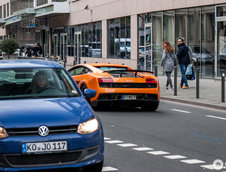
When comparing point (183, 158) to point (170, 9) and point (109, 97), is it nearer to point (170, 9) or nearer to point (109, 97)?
point (109, 97)

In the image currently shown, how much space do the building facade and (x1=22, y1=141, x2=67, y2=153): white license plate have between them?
17454 mm

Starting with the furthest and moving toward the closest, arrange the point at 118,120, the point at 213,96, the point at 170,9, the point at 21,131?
the point at 170,9 < the point at 213,96 < the point at 118,120 < the point at 21,131

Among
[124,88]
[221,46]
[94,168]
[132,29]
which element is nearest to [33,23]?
[132,29]

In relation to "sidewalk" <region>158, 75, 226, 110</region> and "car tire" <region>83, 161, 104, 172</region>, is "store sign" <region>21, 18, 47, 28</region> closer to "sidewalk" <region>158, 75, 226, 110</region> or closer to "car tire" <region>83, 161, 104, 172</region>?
"sidewalk" <region>158, 75, 226, 110</region>

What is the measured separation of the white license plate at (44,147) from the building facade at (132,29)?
57.3ft

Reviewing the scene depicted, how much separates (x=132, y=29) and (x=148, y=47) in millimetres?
2723

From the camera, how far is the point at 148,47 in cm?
3203

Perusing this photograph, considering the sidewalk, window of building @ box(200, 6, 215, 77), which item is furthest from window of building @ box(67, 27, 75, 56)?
the sidewalk

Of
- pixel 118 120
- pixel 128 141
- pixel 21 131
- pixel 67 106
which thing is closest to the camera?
pixel 21 131

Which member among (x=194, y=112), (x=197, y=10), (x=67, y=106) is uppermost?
(x=197, y=10)

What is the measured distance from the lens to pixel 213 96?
17344mm

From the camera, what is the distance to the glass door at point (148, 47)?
31797mm

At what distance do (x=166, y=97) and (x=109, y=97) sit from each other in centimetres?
452

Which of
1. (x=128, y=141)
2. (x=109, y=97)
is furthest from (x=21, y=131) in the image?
(x=109, y=97)
